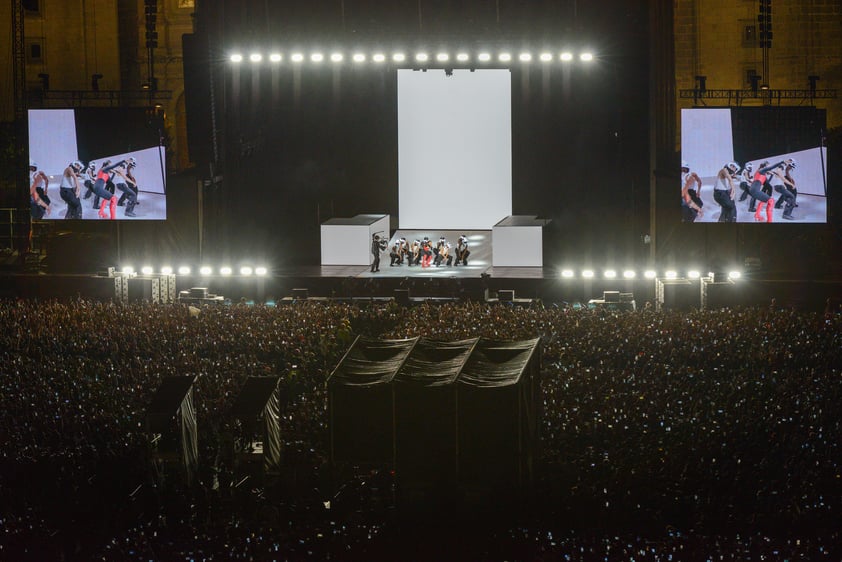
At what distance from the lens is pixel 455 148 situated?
88.1 ft

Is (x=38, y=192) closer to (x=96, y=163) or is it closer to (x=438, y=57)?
(x=96, y=163)

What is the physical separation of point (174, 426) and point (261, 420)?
2.55 feet

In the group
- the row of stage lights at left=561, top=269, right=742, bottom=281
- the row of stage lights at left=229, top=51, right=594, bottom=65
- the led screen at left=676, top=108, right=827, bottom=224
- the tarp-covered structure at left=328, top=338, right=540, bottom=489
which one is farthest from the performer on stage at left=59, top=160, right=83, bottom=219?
the tarp-covered structure at left=328, top=338, right=540, bottom=489

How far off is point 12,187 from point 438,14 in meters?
23.2

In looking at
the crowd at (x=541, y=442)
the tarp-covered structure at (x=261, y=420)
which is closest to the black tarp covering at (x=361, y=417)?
the crowd at (x=541, y=442)

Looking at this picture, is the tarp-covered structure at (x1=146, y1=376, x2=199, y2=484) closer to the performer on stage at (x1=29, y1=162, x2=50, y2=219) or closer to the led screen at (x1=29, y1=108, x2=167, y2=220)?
the led screen at (x1=29, y1=108, x2=167, y2=220)

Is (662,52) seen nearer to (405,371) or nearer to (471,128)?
(471,128)

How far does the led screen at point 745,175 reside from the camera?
2417cm

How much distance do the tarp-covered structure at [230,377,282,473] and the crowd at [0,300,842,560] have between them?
167mm

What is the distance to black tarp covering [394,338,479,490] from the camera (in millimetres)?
7492

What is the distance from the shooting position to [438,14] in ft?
75.9

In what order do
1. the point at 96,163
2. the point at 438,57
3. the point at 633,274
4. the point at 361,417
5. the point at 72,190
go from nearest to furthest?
the point at 361,417 → the point at 633,274 → the point at 438,57 → the point at 96,163 → the point at 72,190

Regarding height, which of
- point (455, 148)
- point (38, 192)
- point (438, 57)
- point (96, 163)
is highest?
point (438, 57)

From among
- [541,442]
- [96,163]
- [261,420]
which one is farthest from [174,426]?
[96,163]
